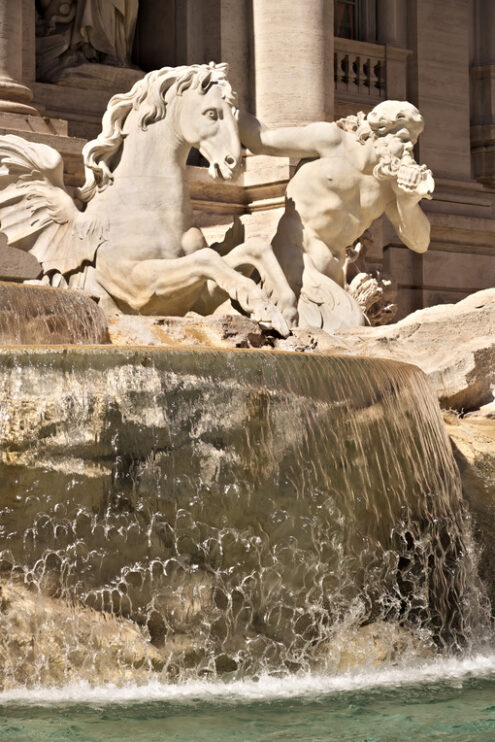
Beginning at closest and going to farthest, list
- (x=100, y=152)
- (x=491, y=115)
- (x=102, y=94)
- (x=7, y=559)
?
(x=7, y=559), (x=100, y=152), (x=102, y=94), (x=491, y=115)

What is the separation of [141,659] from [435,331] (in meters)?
3.96

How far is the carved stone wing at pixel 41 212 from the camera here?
35.1 feet

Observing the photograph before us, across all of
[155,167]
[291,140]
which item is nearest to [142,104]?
[155,167]

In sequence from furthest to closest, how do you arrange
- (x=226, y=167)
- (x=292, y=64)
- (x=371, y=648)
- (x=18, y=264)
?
(x=292, y=64)
(x=18, y=264)
(x=226, y=167)
(x=371, y=648)

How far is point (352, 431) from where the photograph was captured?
7.20 m

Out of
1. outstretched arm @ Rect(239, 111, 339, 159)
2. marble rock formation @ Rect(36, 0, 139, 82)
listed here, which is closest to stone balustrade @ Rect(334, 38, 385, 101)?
marble rock formation @ Rect(36, 0, 139, 82)

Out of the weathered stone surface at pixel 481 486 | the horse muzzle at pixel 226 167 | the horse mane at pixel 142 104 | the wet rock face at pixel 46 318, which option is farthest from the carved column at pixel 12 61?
the weathered stone surface at pixel 481 486

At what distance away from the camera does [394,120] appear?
11547 millimetres

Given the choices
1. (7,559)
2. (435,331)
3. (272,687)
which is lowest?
(272,687)

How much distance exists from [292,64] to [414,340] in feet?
17.5

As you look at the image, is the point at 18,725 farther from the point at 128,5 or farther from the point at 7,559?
the point at 128,5

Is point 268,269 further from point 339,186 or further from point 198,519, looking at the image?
point 198,519

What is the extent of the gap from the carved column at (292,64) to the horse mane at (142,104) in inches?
136

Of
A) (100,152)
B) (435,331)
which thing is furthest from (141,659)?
(100,152)
